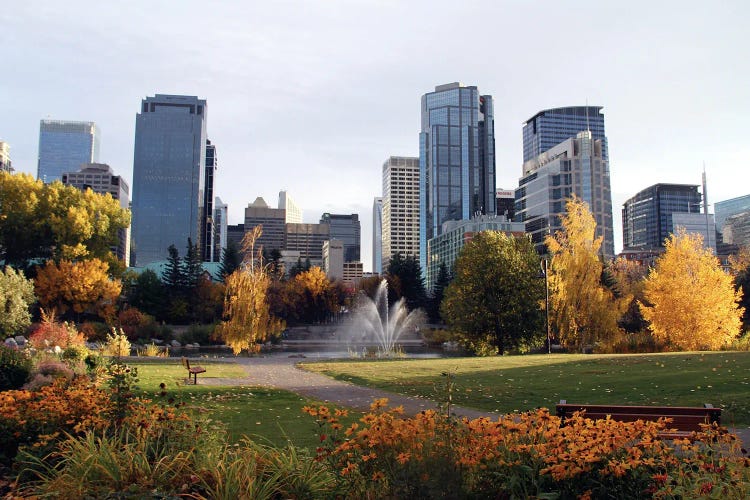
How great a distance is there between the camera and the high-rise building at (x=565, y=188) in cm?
15100

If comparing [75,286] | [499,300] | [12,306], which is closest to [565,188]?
[499,300]

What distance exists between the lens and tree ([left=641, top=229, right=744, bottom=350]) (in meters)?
29.7

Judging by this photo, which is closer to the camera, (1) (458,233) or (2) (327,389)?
(2) (327,389)

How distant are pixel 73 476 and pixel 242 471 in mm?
1663

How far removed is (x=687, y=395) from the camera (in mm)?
12516

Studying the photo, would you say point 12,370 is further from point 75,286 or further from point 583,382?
point 75,286

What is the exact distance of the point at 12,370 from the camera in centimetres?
1272

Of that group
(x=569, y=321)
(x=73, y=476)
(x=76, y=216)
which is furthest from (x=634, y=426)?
(x=76, y=216)

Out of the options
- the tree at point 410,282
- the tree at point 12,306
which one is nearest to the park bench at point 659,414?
the tree at point 12,306

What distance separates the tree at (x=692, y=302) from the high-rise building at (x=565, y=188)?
115 meters

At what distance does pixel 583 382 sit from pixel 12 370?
13838 mm

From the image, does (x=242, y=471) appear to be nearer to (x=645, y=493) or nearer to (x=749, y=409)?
(x=645, y=493)

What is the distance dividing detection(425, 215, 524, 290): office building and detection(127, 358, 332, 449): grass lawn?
113 m

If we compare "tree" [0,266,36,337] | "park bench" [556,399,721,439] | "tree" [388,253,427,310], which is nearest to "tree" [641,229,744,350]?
"park bench" [556,399,721,439]
